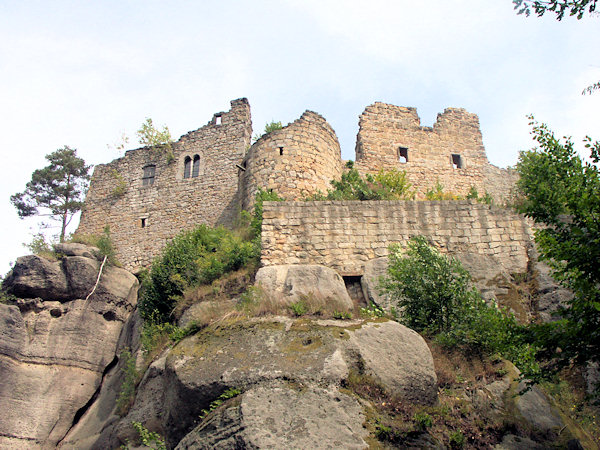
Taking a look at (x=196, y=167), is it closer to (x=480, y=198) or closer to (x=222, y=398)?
(x=480, y=198)

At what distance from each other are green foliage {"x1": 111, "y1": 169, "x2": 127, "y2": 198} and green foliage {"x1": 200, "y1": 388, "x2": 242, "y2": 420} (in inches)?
638

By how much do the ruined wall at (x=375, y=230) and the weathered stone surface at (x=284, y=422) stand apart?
5003 millimetres

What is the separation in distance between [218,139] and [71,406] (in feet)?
38.2

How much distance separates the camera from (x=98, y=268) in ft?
56.3

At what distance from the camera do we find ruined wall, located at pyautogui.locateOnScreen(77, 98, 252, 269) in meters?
20.4

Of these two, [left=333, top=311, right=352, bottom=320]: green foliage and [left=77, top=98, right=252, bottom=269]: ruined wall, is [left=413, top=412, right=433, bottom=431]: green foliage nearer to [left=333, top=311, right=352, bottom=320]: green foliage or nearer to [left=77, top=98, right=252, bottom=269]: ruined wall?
[left=333, top=311, right=352, bottom=320]: green foliage

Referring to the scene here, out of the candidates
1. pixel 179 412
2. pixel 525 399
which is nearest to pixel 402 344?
pixel 525 399

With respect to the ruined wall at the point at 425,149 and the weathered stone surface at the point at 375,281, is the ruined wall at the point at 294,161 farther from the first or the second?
the weathered stone surface at the point at 375,281

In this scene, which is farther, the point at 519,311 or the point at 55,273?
the point at 55,273

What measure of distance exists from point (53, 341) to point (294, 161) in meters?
8.73

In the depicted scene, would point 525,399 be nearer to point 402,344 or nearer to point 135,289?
point 402,344

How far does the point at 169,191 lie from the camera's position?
2147 cm

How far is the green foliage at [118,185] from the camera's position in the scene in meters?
22.3

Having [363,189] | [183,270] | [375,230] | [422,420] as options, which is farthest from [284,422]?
[363,189]
